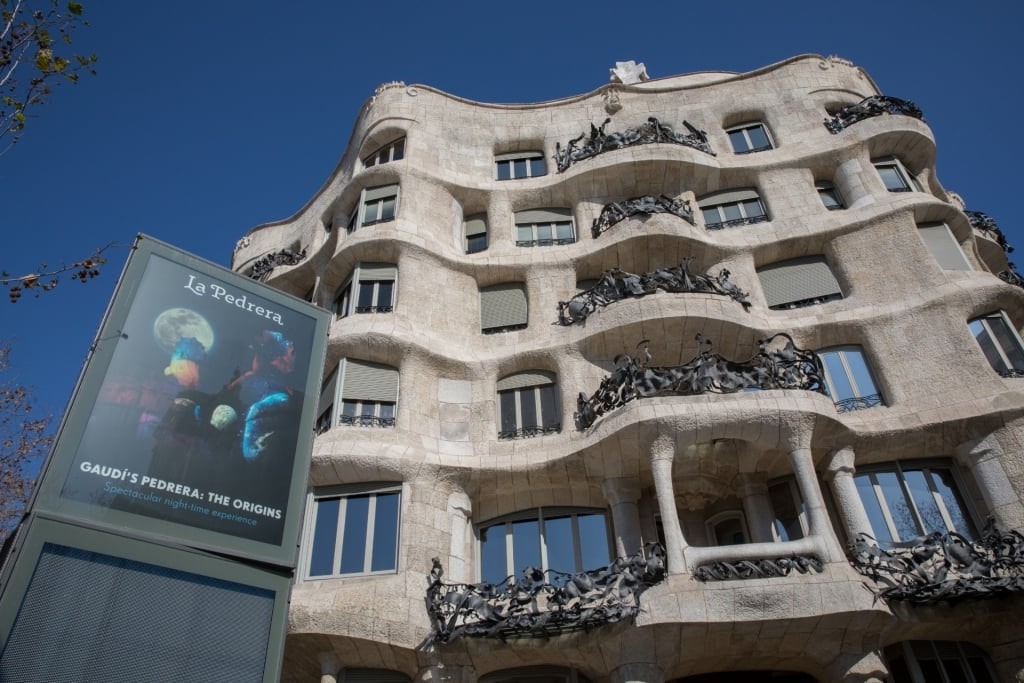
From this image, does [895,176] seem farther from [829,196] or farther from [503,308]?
[503,308]

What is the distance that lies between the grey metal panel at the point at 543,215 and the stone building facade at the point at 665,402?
62 mm

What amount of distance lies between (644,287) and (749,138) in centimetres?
725

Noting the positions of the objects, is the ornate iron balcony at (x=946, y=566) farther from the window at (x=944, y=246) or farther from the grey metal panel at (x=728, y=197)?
the grey metal panel at (x=728, y=197)

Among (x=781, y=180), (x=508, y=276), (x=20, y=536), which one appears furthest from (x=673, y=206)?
(x=20, y=536)

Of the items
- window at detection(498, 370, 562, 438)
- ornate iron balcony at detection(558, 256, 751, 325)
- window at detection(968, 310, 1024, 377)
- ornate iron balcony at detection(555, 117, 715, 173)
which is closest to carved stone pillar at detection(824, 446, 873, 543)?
window at detection(968, 310, 1024, 377)

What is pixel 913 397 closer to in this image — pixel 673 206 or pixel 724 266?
pixel 724 266

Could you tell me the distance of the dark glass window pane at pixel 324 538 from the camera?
42.6ft

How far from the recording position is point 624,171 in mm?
18797

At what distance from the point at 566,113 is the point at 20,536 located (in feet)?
58.2

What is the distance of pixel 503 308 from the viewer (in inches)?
677

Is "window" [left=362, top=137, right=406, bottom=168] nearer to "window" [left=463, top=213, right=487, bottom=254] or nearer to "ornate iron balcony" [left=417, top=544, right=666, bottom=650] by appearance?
"window" [left=463, top=213, right=487, bottom=254]

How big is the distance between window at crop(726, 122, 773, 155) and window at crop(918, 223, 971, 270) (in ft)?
15.7

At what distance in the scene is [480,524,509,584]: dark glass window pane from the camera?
13.9 metres

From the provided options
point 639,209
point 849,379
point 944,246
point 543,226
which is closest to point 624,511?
point 849,379
